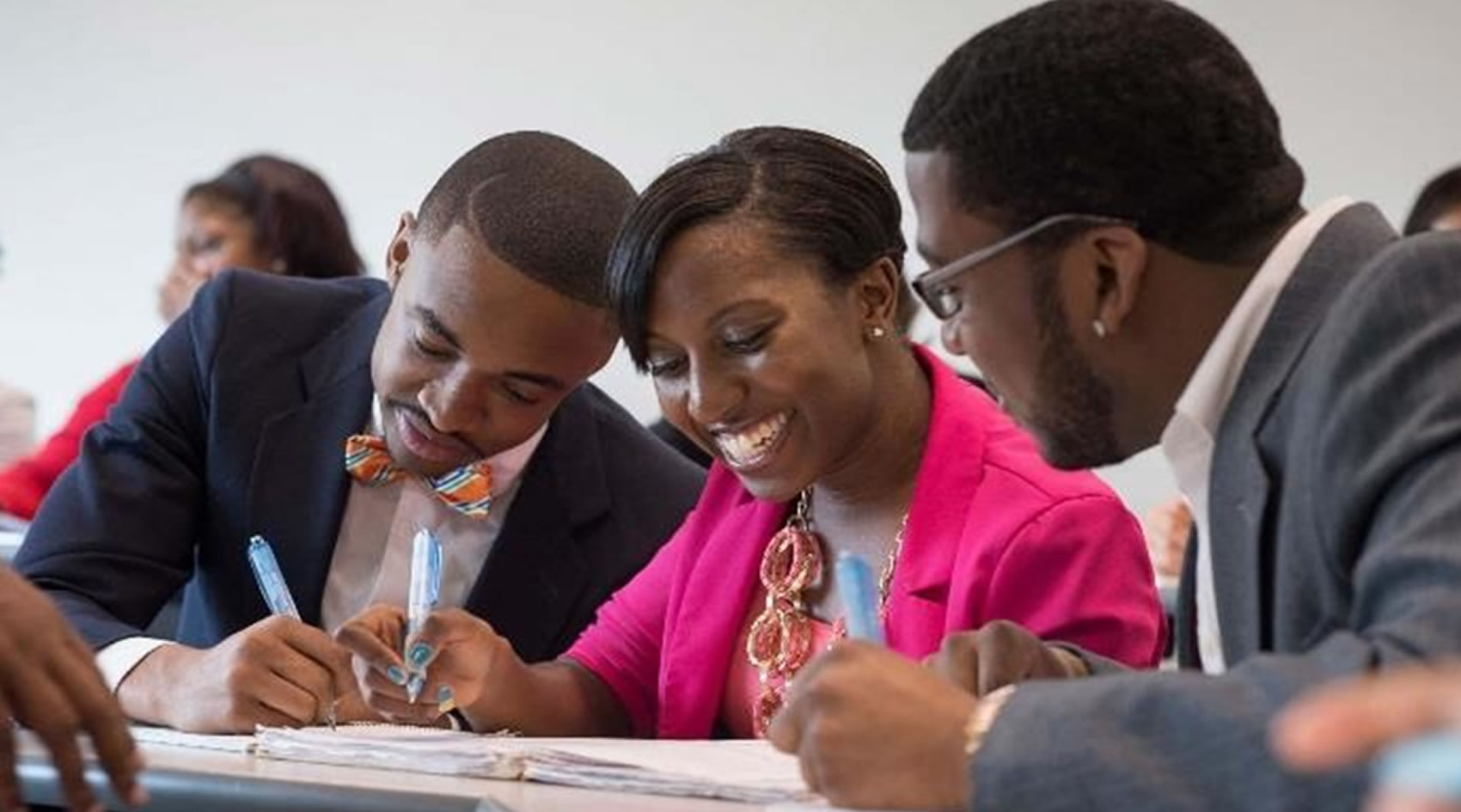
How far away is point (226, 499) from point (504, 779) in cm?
103

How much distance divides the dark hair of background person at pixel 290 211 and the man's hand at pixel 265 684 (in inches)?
97.3

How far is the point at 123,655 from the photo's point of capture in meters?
2.30

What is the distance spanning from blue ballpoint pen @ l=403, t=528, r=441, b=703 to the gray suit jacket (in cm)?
83

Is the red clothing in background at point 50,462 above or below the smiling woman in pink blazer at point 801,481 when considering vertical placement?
below

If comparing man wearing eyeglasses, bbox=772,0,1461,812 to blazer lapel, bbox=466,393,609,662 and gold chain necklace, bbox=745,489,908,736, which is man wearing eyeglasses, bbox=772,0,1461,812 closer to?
gold chain necklace, bbox=745,489,908,736

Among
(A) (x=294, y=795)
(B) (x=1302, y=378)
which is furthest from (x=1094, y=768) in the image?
(A) (x=294, y=795)

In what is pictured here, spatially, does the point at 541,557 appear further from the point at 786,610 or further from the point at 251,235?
the point at 251,235

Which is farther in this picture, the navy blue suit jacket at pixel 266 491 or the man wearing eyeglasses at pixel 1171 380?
the navy blue suit jacket at pixel 266 491

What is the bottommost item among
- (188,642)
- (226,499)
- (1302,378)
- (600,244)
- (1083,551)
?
(188,642)

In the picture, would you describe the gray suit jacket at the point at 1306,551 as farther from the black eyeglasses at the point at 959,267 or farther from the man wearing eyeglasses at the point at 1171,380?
the black eyeglasses at the point at 959,267

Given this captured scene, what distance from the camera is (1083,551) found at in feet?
6.35

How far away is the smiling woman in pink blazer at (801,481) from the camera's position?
77.2 inches

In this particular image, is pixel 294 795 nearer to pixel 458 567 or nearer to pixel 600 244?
pixel 600 244

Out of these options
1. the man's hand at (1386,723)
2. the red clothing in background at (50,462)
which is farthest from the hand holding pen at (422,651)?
the red clothing in background at (50,462)
